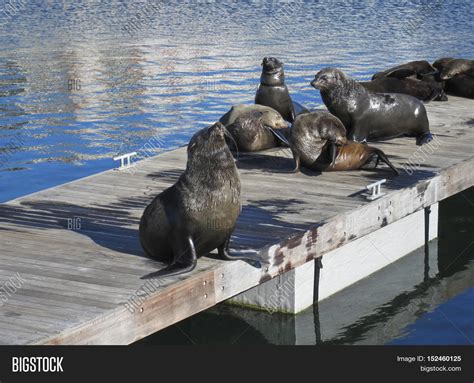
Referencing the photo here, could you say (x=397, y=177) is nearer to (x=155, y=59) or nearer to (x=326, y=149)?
(x=326, y=149)

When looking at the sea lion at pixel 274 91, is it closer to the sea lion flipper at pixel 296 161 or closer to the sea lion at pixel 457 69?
the sea lion flipper at pixel 296 161

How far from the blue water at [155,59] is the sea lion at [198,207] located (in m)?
6.28

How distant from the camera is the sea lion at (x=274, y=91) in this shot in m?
13.2

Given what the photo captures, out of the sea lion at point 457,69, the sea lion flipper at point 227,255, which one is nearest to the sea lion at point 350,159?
the sea lion flipper at point 227,255

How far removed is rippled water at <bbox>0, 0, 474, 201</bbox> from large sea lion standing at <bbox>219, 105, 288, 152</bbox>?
11.3 ft

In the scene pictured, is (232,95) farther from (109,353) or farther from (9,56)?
(109,353)

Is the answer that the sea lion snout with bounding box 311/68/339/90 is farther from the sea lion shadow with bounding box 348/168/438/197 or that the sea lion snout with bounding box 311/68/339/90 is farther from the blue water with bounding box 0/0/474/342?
the blue water with bounding box 0/0/474/342

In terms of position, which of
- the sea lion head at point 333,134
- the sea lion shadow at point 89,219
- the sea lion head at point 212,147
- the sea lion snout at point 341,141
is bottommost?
the sea lion shadow at point 89,219

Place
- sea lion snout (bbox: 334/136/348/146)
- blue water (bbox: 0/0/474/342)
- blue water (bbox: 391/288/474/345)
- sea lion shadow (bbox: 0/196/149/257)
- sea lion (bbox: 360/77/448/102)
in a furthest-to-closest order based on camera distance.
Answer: blue water (bbox: 0/0/474/342) < sea lion (bbox: 360/77/448/102) < sea lion snout (bbox: 334/136/348/146) < blue water (bbox: 391/288/474/345) < sea lion shadow (bbox: 0/196/149/257)

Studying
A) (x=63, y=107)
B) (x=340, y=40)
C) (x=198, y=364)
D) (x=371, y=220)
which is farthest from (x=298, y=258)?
(x=340, y=40)

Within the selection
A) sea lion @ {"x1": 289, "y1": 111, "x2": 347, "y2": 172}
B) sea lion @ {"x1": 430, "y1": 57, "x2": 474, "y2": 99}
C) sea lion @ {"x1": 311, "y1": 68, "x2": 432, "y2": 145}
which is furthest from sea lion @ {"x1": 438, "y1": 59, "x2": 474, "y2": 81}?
sea lion @ {"x1": 289, "y1": 111, "x2": 347, "y2": 172}

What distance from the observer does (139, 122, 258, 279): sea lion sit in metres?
7.74

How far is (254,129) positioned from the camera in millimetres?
11898

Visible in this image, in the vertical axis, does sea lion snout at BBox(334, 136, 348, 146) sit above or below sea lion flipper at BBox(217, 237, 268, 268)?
above
